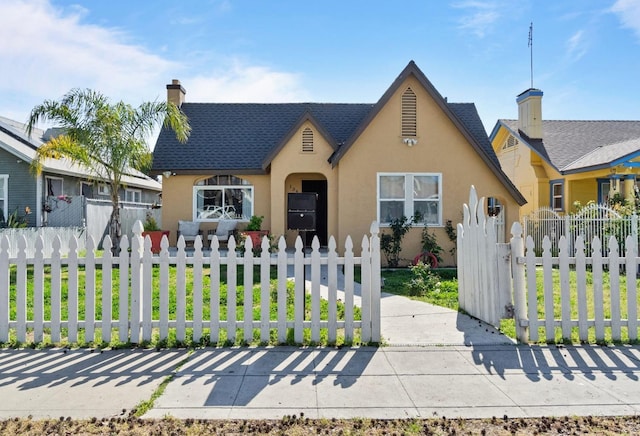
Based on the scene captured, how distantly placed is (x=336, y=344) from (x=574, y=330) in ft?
11.3

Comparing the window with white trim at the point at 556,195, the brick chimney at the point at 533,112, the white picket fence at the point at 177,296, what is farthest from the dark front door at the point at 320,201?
the white picket fence at the point at 177,296

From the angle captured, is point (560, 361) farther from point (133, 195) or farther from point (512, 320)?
point (133, 195)

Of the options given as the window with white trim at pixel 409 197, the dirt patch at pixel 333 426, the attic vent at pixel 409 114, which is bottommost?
the dirt patch at pixel 333 426

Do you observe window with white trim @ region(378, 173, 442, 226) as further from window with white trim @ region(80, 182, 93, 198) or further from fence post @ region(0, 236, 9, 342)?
window with white trim @ region(80, 182, 93, 198)

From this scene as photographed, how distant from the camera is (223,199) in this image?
16.2 metres

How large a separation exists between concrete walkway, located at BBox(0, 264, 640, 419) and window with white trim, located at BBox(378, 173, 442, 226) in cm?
834

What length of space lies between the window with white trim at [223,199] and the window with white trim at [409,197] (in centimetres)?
523

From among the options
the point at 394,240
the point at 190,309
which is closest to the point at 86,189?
the point at 394,240

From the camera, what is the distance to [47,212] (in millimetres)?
16109

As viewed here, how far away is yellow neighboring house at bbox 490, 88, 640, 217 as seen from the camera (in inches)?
635

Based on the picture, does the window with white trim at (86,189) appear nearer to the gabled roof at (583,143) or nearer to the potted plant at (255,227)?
the potted plant at (255,227)

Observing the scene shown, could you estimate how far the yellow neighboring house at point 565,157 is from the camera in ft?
53.0

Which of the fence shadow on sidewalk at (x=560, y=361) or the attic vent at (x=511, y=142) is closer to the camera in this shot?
the fence shadow on sidewalk at (x=560, y=361)

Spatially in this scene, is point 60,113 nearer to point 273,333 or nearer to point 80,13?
point 80,13
